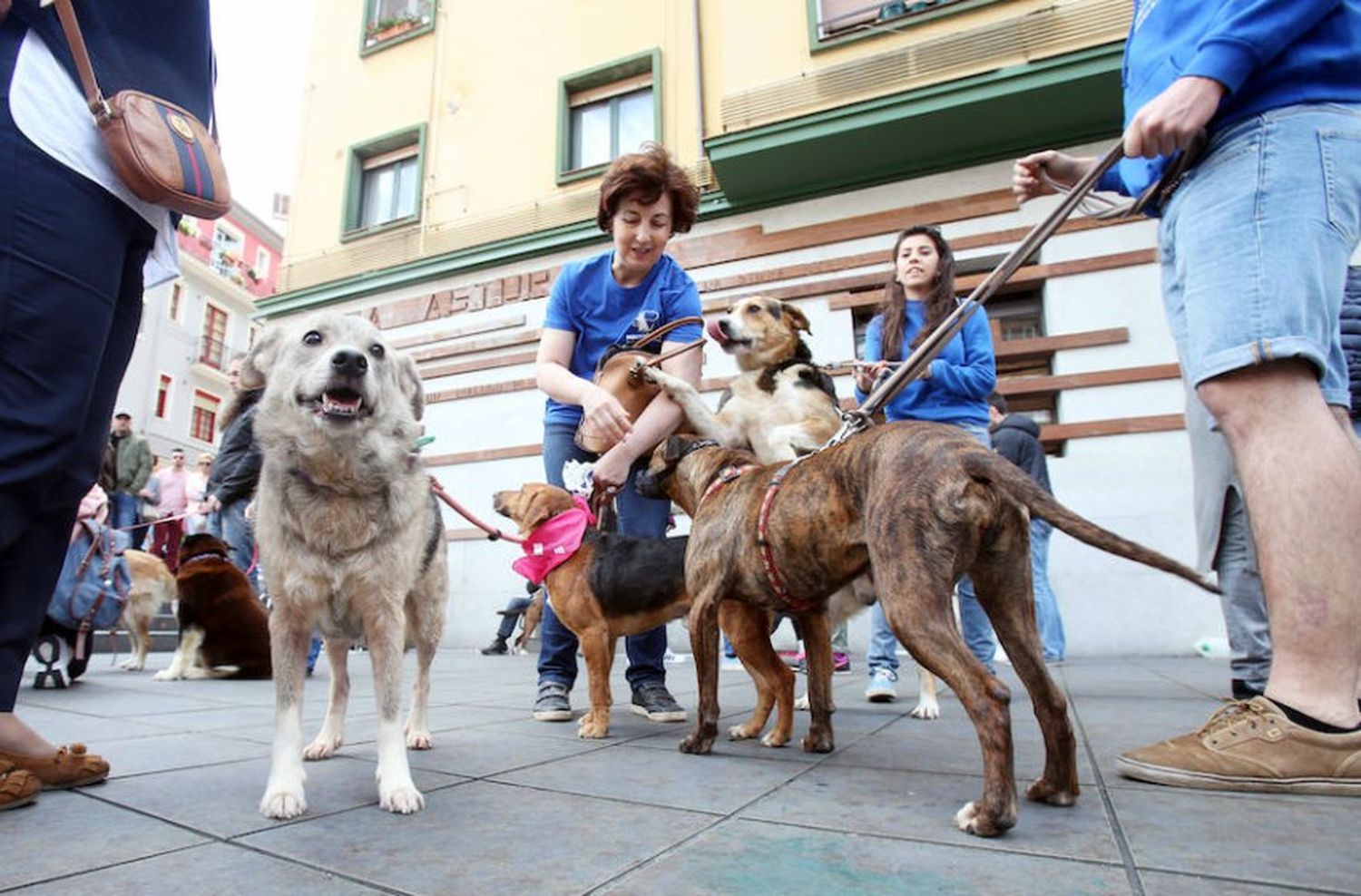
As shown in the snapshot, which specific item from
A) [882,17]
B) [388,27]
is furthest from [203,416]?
[882,17]

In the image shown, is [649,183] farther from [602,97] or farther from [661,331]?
[602,97]

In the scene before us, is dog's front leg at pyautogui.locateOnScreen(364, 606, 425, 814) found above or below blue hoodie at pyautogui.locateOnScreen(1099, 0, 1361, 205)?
below

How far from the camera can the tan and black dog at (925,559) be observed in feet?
5.62

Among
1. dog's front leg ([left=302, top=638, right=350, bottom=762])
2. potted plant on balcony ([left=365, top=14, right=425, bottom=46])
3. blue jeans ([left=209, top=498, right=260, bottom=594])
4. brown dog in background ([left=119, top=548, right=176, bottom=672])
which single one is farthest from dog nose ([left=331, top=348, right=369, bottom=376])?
potted plant on balcony ([left=365, top=14, right=425, bottom=46])

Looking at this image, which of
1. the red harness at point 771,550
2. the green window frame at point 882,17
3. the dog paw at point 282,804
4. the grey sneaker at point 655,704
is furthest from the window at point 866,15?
the dog paw at point 282,804

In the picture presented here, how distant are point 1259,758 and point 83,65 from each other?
361cm

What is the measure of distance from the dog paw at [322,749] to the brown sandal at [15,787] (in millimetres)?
829

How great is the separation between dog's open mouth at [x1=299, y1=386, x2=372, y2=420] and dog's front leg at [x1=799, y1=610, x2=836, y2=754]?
6.18 ft

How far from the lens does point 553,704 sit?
354 centimetres

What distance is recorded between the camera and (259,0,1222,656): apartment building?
7324 millimetres

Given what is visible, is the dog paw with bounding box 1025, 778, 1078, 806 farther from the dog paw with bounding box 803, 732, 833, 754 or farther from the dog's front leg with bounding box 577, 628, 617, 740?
the dog's front leg with bounding box 577, 628, 617, 740

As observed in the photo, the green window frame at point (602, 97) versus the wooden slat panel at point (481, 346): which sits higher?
the green window frame at point (602, 97)

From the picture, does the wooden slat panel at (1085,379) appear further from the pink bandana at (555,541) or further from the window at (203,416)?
the window at (203,416)

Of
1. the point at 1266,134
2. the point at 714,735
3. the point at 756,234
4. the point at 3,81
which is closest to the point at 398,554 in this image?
the point at 714,735
